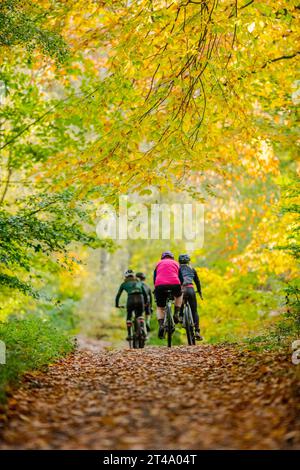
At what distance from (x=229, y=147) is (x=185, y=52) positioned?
3.73 meters

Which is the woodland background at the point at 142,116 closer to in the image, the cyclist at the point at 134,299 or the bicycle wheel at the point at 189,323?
the bicycle wheel at the point at 189,323

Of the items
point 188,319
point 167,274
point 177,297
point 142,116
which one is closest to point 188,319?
point 188,319

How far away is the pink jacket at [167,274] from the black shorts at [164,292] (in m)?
0.09

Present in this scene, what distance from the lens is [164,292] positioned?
12.4 meters

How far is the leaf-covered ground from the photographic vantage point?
517cm

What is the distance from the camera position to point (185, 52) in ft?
28.5

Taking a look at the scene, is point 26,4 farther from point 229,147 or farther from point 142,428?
point 142,428

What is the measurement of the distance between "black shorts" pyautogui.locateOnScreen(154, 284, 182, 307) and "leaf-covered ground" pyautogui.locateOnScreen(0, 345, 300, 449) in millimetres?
3290

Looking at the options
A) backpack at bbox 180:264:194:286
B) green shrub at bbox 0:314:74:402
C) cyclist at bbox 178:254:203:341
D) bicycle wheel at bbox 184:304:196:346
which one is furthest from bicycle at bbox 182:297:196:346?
green shrub at bbox 0:314:74:402

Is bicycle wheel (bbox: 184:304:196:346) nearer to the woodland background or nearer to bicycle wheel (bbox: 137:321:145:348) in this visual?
the woodland background

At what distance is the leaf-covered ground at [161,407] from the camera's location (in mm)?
5172
